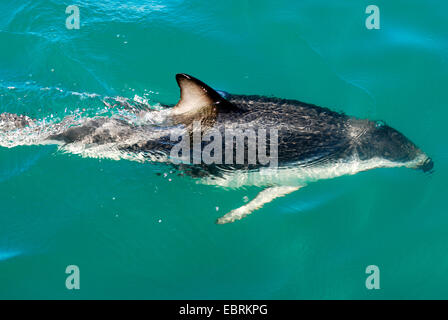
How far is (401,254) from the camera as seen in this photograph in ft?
23.4

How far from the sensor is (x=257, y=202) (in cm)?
755

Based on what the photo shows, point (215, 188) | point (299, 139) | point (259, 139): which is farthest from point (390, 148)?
point (215, 188)

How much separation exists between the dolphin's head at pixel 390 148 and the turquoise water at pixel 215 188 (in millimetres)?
305

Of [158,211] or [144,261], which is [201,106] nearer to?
[158,211]

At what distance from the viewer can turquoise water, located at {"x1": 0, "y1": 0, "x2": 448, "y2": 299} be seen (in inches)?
269

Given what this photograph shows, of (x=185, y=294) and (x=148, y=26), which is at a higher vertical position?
(x=148, y=26)

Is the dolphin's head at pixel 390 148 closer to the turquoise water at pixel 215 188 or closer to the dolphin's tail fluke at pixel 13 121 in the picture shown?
the turquoise water at pixel 215 188

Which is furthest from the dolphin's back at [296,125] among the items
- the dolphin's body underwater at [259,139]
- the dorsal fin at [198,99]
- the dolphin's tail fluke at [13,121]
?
the dolphin's tail fluke at [13,121]

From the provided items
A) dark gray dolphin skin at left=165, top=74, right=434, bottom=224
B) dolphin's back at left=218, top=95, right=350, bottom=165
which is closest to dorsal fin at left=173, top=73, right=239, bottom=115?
dark gray dolphin skin at left=165, top=74, right=434, bottom=224

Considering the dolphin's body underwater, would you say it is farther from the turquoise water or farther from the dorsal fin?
the turquoise water

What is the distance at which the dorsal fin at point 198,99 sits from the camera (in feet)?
23.2
